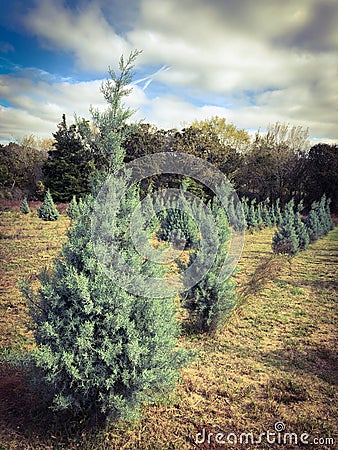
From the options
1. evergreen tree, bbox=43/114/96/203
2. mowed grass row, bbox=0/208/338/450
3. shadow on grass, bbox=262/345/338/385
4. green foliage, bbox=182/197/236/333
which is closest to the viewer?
mowed grass row, bbox=0/208/338/450

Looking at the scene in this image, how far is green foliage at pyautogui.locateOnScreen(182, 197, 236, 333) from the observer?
6.16m

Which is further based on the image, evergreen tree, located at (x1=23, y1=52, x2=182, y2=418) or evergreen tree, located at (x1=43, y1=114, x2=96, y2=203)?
evergreen tree, located at (x1=43, y1=114, x2=96, y2=203)

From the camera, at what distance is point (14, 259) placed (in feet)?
36.1

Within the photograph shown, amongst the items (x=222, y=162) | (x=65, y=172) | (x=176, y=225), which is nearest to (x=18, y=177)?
(x=65, y=172)

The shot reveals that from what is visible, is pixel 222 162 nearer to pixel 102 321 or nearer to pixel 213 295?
pixel 213 295

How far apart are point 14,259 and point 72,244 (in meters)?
9.01

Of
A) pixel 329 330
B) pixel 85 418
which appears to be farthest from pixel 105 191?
pixel 329 330

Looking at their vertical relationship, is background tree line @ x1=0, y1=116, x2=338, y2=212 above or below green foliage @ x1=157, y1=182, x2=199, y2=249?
above

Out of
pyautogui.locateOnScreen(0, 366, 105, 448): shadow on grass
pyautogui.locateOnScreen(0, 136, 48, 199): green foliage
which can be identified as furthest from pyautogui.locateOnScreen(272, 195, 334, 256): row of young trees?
pyautogui.locateOnScreen(0, 136, 48, 199): green foliage

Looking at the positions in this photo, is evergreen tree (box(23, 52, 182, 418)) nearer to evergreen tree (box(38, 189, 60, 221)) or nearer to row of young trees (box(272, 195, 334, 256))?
row of young trees (box(272, 195, 334, 256))

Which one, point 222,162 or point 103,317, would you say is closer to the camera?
point 103,317

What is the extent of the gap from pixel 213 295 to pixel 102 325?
3366 mm

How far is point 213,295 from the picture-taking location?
6.23 meters

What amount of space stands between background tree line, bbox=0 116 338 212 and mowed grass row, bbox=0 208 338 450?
16.1 m
